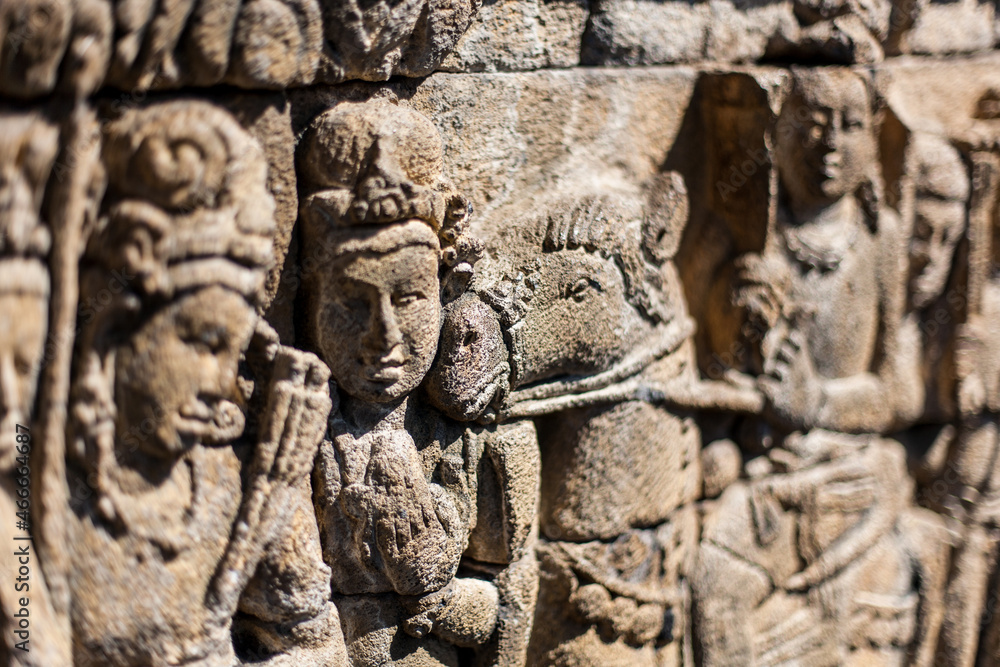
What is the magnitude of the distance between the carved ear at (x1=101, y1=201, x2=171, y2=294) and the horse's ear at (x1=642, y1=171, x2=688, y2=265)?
1.52 meters

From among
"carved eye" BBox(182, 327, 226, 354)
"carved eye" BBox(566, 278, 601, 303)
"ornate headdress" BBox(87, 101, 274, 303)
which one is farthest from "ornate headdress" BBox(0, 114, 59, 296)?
"carved eye" BBox(566, 278, 601, 303)

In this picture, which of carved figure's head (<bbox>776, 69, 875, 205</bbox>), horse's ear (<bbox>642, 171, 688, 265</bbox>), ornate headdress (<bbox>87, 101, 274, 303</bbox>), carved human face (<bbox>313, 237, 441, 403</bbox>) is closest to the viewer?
ornate headdress (<bbox>87, 101, 274, 303</bbox>)

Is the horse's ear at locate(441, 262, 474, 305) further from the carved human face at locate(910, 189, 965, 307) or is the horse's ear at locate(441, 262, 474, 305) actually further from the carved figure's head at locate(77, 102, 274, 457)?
the carved human face at locate(910, 189, 965, 307)

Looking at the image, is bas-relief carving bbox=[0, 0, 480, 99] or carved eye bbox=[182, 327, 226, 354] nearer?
bas-relief carving bbox=[0, 0, 480, 99]

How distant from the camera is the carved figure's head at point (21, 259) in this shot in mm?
1521

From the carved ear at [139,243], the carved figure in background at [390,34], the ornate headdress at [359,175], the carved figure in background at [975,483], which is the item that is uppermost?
the carved figure in background at [390,34]

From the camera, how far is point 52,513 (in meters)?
1.62

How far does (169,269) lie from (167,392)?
216mm

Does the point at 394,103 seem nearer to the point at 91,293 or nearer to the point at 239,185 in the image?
the point at 239,185

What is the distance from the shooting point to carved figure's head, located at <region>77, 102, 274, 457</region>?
5.32ft

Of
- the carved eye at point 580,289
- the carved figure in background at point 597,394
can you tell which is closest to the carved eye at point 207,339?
the carved figure in background at point 597,394

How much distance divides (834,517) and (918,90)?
61.3 inches

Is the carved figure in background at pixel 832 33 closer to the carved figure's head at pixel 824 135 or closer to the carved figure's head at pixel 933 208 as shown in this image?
the carved figure's head at pixel 824 135

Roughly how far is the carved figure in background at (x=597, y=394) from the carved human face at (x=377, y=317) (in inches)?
8.4
